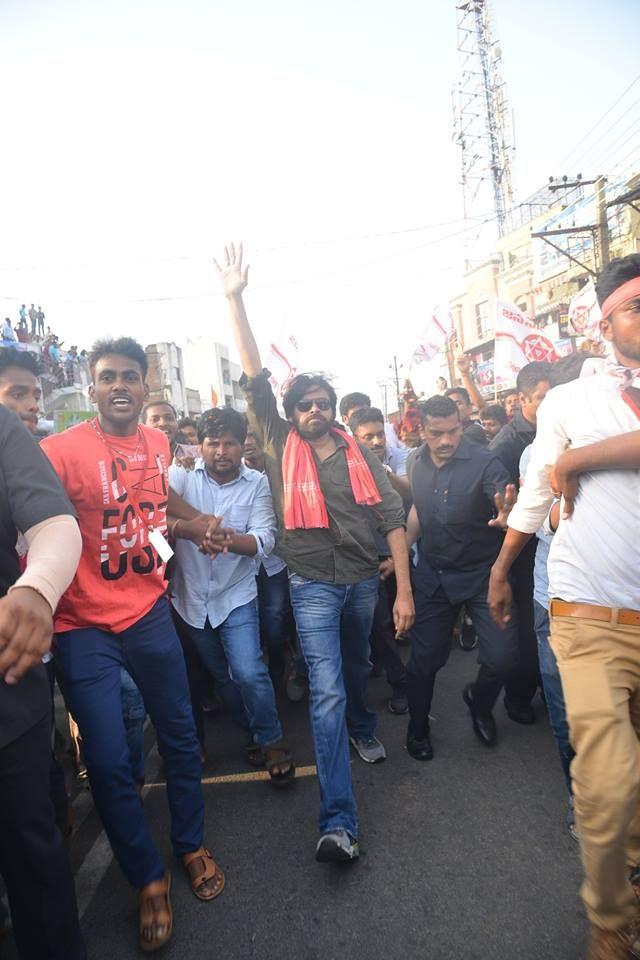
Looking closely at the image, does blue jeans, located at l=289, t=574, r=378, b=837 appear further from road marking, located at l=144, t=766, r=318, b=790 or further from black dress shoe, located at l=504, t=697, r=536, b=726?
black dress shoe, located at l=504, t=697, r=536, b=726

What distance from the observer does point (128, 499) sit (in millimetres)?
2480

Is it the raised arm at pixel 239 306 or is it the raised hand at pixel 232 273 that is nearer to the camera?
the raised arm at pixel 239 306

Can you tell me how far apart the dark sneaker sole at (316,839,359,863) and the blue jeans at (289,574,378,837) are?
0.07 m

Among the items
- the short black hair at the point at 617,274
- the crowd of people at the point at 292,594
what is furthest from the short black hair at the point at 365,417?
the short black hair at the point at 617,274

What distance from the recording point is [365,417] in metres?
4.77

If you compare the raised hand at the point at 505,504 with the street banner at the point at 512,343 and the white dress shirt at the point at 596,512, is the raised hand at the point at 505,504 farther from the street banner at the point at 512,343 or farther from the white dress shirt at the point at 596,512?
the street banner at the point at 512,343

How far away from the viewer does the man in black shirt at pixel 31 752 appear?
1.59 metres

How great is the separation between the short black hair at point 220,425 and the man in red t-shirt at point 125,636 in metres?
0.68

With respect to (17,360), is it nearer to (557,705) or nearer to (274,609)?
(274,609)

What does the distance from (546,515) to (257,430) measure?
5.00ft

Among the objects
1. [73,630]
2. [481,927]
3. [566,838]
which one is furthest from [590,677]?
[73,630]

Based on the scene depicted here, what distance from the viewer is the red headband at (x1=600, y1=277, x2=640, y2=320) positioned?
1874 millimetres

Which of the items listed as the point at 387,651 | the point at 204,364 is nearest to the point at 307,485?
the point at 387,651

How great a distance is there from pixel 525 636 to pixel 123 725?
2.44m
